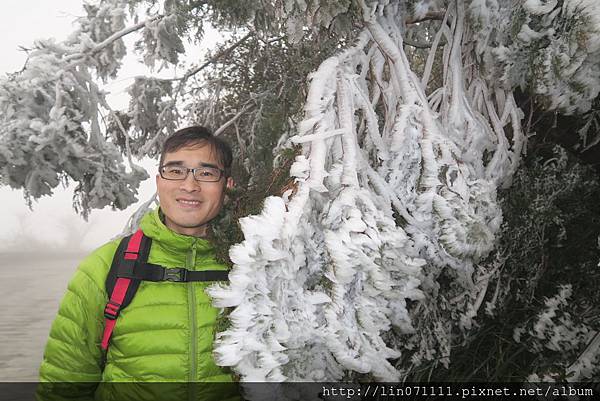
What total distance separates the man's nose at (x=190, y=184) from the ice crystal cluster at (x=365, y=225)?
407 mm

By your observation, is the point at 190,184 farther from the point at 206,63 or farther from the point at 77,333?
the point at 206,63

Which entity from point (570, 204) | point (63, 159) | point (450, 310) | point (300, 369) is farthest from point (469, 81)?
point (63, 159)

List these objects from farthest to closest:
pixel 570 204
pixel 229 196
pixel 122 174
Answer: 1. pixel 122 174
2. pixel 570 204
3. pixel 229 196

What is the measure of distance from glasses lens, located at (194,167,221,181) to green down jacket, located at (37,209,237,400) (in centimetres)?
24

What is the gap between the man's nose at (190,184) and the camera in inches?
80.9

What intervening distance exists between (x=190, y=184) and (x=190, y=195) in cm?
4

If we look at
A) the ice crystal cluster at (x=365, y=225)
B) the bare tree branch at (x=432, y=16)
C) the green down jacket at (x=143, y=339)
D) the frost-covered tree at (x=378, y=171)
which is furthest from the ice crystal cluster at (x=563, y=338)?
the green down jacket at (x=143, y=339)

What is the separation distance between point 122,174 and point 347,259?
3430 mm

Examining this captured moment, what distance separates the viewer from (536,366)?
3146 millimetres

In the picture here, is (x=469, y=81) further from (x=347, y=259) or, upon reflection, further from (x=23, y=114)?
(x=23, y=114)

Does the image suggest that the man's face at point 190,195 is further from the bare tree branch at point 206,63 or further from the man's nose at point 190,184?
the bare tree branch at point 206,63

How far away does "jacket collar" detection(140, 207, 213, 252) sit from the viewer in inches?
78.0

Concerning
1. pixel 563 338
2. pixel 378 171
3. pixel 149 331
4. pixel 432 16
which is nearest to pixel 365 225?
pixel 378 171

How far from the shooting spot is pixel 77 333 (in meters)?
1.94
